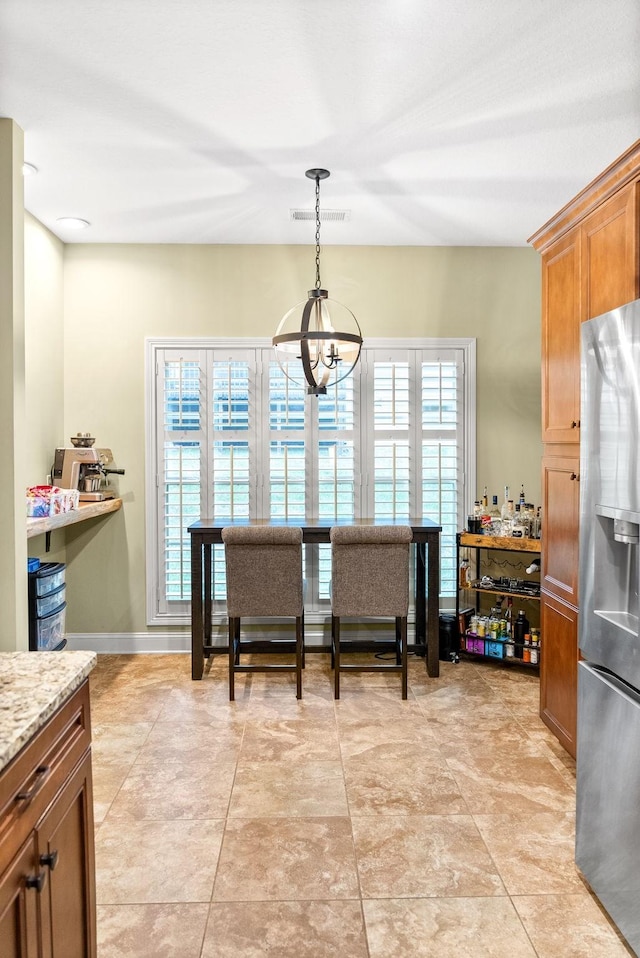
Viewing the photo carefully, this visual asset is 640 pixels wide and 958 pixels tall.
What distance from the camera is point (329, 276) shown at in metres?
4.54

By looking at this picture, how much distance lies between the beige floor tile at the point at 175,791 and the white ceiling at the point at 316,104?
2766 mm

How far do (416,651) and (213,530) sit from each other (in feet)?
5.06

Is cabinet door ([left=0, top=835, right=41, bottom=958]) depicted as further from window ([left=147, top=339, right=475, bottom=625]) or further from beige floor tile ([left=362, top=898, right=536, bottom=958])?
window ([left=147, top=339, right=475, bottom=625])

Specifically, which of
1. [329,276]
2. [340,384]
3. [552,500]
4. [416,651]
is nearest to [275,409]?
[340,384]

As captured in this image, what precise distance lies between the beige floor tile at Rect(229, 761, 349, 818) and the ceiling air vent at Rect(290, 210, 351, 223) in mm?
2977

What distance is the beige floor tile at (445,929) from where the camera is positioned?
179 centimetres

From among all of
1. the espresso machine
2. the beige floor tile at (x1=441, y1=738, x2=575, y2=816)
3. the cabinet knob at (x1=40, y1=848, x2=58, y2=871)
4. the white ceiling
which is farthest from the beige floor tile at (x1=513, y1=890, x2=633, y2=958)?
the espresso machine

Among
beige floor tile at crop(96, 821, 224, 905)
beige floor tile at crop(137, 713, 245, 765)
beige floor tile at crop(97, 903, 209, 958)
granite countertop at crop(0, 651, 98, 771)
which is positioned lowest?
beige floor tile at crop(97, 903, 209, 958)

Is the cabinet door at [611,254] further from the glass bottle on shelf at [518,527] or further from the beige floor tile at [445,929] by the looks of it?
the beige floor tile at [445,929]

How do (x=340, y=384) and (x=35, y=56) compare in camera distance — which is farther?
(x=340, y=384)

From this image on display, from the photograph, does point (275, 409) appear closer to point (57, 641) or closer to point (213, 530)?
point (213, 530)

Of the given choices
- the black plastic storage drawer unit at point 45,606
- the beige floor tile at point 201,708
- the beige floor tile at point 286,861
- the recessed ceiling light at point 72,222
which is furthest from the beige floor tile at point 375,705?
the recessed ceiling light at point 72,222

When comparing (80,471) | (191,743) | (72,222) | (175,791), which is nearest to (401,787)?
(175,791)

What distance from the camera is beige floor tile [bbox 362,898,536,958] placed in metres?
1.79
